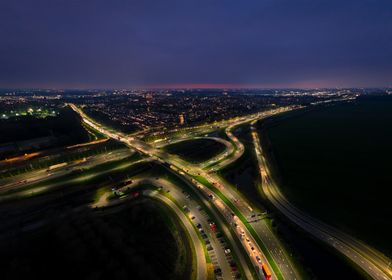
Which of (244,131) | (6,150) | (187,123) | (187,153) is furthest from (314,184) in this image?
(6,150)

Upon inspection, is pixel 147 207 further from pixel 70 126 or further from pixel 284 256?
pixel 70 126

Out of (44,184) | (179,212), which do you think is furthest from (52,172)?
(179,212)

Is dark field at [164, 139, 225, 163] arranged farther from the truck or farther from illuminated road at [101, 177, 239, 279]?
the truck

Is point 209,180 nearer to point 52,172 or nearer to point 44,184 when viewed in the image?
point 44,184

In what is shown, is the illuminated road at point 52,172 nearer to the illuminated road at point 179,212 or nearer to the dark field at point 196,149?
the dark field at point 196,149

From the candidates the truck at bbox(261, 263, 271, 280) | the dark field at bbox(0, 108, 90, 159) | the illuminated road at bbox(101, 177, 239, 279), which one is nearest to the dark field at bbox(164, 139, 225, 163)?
the illuminated road at bbox(101, 177, 239, 279)

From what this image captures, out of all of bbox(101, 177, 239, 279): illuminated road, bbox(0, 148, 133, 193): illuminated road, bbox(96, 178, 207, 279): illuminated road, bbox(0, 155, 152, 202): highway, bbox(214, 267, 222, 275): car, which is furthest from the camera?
bbox(0, 148, 133, 193): illuminated road
